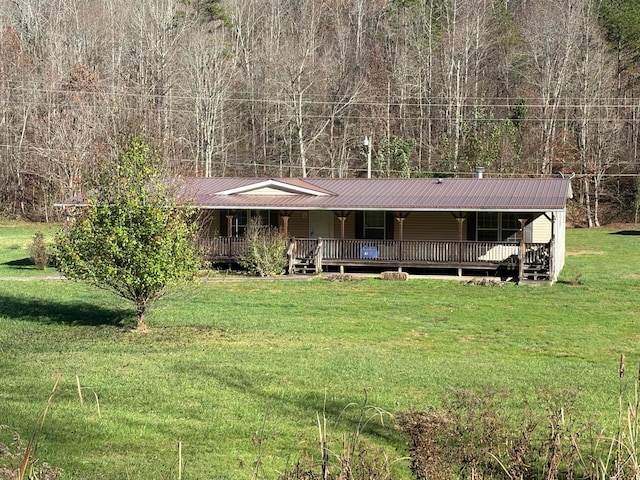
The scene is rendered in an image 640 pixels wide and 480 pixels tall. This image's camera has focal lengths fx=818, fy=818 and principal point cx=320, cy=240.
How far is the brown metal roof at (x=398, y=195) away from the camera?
2723 centimetres

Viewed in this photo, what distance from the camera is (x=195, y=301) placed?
22.1 meters

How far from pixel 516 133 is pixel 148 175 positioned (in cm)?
4170

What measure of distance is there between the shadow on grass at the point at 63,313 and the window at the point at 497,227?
1402 cm

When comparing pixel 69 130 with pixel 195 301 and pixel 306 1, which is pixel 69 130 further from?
pixel 195 301

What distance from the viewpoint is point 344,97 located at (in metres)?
58.0

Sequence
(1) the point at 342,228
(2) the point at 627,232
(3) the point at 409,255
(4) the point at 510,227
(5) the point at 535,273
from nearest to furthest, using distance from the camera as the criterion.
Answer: (5) the point at 535,273
(3) the point at 409,255
(1) the point at 342,228
(4) the point at 510,227
(2) the point at 627,232

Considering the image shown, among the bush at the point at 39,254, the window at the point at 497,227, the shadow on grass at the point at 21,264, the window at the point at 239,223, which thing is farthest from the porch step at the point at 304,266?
the shadow on grass at the point at 21,264

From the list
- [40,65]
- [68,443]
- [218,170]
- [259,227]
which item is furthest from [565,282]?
[40,65]

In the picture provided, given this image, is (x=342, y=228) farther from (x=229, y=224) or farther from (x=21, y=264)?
(x=21, y=264)

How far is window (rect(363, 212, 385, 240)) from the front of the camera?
98.5ft

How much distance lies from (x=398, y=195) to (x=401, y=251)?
2.40m

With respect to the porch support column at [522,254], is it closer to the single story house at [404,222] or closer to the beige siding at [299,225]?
the single story house at [404,222]

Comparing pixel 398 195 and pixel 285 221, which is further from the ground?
pixel 398 195

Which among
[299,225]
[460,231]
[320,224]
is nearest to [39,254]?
[299,225]
